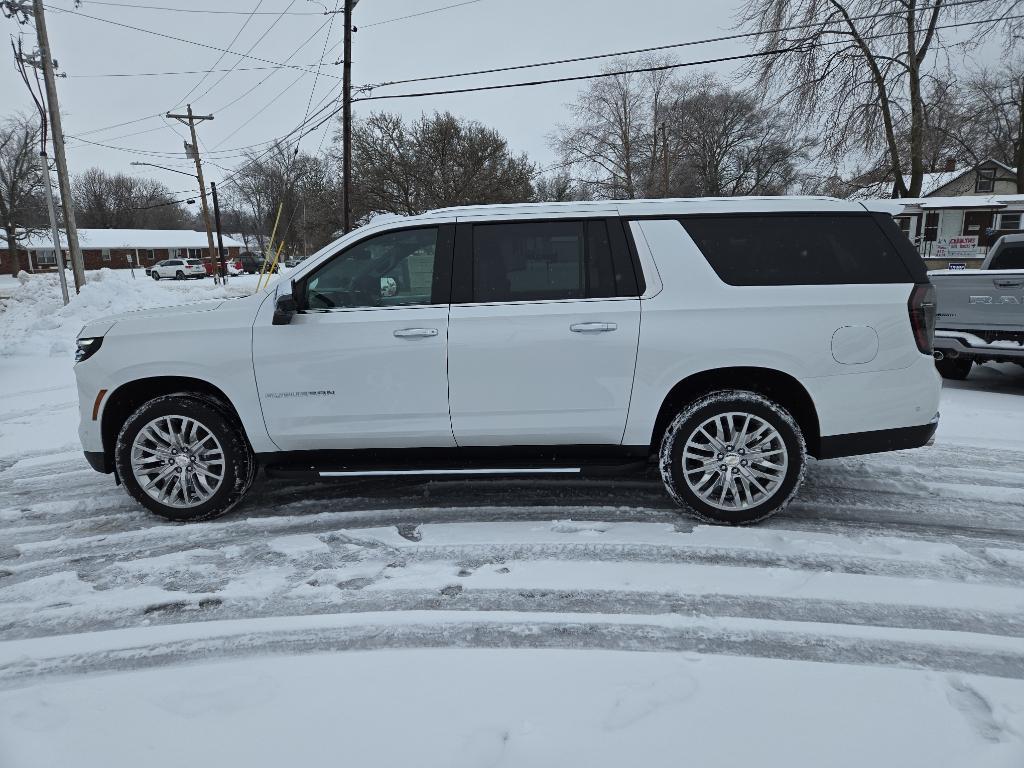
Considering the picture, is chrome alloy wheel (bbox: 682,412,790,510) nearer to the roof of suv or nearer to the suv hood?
the roof of suv

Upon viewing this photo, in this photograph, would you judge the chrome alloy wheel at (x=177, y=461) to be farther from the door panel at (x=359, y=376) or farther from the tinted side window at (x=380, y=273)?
the tinted side window at (x=380, y=273)

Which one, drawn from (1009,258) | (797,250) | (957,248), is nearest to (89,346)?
(797,250)

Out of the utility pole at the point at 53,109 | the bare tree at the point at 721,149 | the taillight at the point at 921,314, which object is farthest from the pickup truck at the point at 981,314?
the bare tree at the point at 721,149

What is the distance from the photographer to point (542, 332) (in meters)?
3.70

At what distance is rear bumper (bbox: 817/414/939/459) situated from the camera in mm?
3793

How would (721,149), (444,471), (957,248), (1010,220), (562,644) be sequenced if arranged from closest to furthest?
(562,644), (444,471), (957,248), (1010,220), (721,149)

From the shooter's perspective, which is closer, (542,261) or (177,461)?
(542,261)

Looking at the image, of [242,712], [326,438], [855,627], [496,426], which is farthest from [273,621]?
[855,627]

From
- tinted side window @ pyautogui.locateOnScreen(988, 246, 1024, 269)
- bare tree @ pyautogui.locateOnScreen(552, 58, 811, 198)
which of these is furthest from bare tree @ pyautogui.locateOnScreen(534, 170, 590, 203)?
tinted side window @ pyautogui.locateOnScreen(988, 246, 1024, 269)

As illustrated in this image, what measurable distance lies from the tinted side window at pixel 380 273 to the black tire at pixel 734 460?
5.89ft

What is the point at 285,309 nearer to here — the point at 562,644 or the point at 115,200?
the point at 562,644

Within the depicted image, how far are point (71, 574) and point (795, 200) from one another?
481 centimetres

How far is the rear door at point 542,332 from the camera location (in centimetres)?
371

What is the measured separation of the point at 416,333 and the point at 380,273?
0.50 meters
